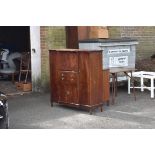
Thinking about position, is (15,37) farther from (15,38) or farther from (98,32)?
(98,32)

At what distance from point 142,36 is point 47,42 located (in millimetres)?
3457

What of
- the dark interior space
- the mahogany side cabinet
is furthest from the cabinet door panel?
the dark interior space

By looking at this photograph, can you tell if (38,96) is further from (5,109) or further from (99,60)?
(5,109)

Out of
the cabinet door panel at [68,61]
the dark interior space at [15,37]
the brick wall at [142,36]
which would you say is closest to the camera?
the cabinet door panel at [68,61]

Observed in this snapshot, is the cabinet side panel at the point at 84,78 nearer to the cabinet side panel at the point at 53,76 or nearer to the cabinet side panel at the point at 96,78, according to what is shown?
the cabinet side panel at the point at 96,78

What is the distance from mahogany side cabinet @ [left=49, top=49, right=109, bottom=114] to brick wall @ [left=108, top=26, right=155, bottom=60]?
356 cm

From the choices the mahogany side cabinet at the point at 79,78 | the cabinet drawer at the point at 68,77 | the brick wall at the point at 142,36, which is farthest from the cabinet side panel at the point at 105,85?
the brick wall at the point at 142,36

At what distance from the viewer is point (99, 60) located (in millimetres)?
7320

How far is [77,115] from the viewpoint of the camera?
7.29 m

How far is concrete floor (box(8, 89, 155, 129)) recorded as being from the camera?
6.52 metres

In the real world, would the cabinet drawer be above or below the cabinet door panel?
below

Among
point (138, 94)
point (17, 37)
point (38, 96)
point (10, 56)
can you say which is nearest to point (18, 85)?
point (38, 96)

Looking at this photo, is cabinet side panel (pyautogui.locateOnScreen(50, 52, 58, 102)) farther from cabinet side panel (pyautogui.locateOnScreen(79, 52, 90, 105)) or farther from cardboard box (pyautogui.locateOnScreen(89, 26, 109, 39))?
cardboard box (pyautogui.locateOnScreen(89, 26, 109, 39))

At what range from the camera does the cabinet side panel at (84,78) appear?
7.15m
